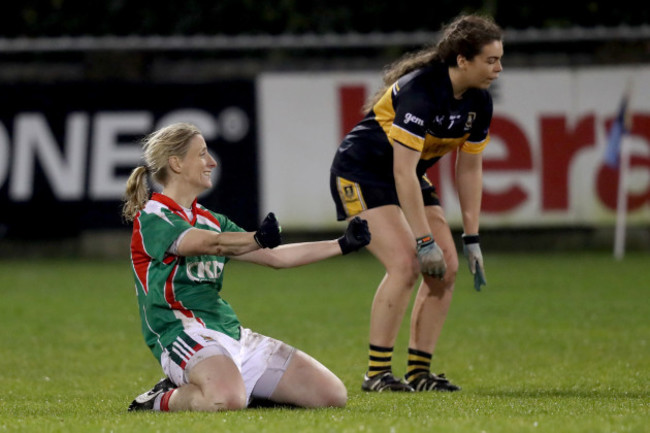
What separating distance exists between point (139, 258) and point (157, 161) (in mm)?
474

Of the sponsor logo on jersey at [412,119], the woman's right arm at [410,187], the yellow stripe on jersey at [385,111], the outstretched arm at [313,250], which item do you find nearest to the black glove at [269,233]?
the outstretched arm at [313,250]

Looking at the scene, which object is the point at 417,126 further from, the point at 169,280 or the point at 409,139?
the point at 169,280

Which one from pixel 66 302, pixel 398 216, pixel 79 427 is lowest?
pixel 66 302

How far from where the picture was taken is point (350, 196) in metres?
7.04

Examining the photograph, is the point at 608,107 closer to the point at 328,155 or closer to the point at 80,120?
the point at 328,155

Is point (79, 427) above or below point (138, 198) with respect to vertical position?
below

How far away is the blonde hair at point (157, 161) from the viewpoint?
19.2 ft

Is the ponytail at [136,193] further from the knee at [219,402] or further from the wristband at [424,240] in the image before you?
the wristband at [424,240]

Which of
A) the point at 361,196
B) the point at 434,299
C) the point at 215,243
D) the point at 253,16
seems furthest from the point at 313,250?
the point at 253,16

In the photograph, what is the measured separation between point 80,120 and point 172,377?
10421mm

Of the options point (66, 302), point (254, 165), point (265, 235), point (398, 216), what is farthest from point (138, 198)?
point (254, 165)

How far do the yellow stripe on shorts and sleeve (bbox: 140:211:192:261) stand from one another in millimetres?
1532

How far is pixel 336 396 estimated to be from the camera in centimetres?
591

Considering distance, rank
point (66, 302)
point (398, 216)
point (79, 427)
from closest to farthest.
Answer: point (79, 427)
point (398, 216)
point (66, 302)
